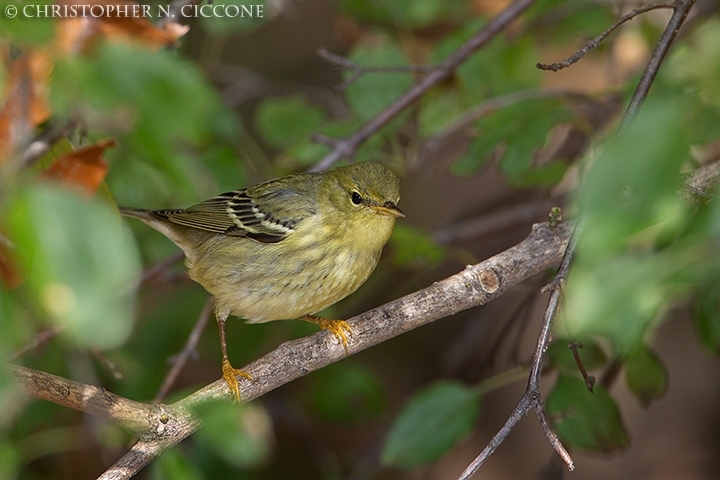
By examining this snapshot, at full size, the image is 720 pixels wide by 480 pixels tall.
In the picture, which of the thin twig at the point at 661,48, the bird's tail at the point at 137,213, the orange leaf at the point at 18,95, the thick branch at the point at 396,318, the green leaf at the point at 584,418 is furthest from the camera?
the bird's tail at the point at 137,213

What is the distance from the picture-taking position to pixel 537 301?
5.96 metres

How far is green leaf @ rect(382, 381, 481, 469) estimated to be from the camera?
3696 mm

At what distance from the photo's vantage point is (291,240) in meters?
3.95

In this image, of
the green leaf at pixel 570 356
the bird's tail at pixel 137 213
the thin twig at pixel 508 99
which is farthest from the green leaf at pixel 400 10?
the green leaf at pixel 570 356

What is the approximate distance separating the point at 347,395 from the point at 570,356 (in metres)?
1.72

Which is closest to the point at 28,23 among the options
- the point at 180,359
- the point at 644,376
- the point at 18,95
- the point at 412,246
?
the point at 18,95

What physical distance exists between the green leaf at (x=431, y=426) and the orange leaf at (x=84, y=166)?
74.5 inches

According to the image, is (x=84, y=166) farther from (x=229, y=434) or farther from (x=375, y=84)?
(x=375, y=84)

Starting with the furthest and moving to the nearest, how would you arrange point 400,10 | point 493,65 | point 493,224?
1. point 493,224
2. point 400,10
3. point 493,65

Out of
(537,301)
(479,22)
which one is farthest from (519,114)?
(537,301)

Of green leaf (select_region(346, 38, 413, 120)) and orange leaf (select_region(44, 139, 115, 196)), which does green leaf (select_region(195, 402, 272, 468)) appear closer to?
orange leaf (select_region(44, 139, 115, 196))

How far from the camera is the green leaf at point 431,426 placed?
3696 mm

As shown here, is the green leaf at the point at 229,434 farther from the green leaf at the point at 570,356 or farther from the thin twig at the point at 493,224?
the thin twig at the point at 493,224

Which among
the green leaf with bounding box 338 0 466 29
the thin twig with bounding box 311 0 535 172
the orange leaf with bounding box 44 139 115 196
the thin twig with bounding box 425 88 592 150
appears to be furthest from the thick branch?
the green leaf with bounding box 338 0 466 29
